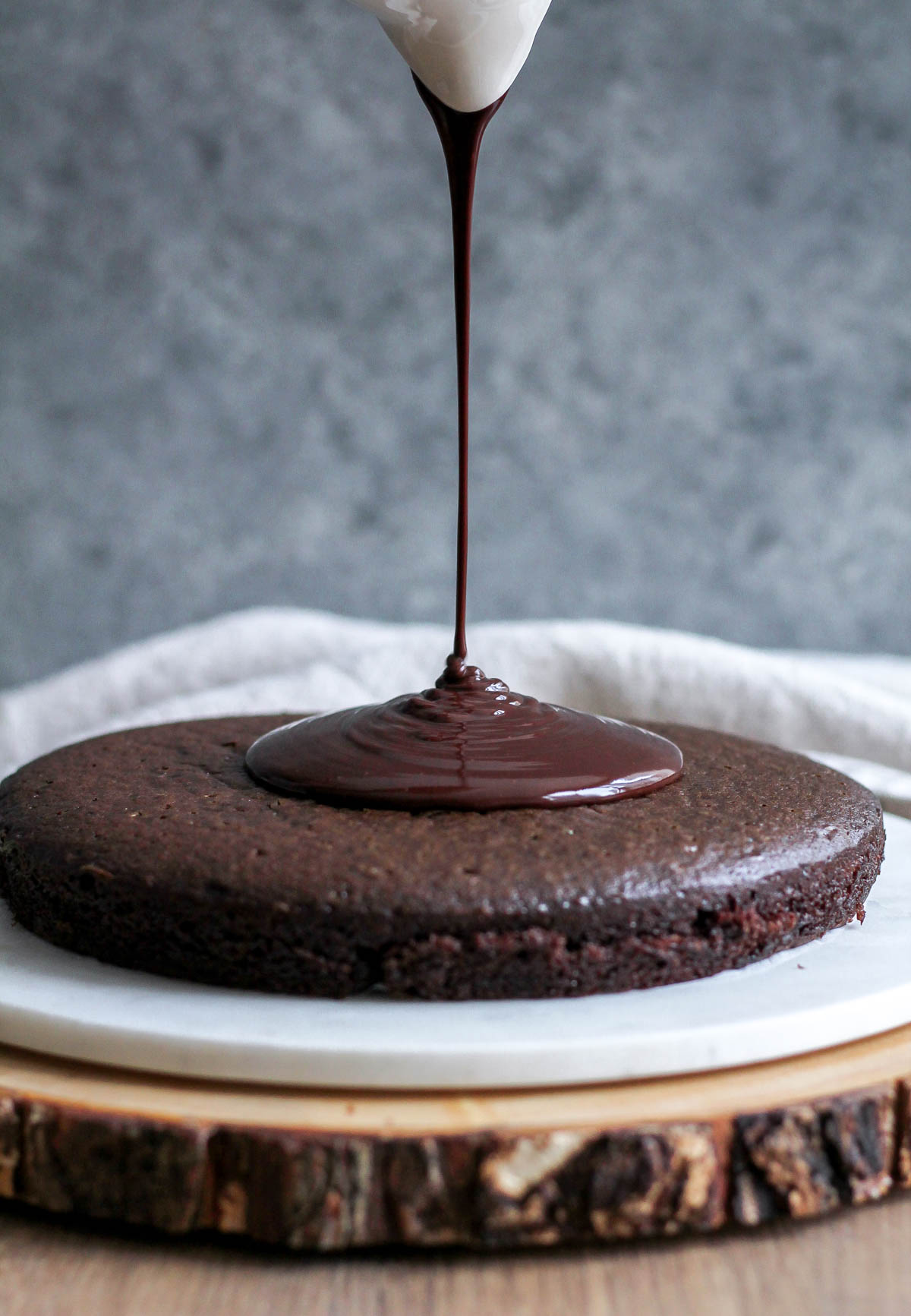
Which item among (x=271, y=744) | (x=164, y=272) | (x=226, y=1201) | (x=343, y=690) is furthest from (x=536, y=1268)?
(x=164, y=272)

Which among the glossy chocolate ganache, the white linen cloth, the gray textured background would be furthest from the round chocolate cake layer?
the gray textured background

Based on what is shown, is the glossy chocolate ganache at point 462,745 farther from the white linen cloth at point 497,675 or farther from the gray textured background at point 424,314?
the gray textured background at point 424,314

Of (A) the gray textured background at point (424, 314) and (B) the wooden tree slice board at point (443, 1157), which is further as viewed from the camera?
(A) the gray textured background at point (424, 314)

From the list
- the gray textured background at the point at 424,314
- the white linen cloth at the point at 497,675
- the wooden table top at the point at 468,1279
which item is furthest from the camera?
the gray textured background at the point at 424,314

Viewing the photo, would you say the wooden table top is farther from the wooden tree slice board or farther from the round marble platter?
the round marble platter

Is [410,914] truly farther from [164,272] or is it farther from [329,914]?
[164,272]

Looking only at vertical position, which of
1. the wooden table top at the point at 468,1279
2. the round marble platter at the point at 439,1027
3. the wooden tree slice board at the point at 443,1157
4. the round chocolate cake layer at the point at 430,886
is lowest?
the wooden table top at the point at 468,1279

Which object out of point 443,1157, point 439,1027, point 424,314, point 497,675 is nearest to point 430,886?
point 439,1027

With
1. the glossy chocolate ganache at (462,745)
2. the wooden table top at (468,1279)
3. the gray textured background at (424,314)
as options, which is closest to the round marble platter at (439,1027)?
A: the wooden table top at (468,1279)
